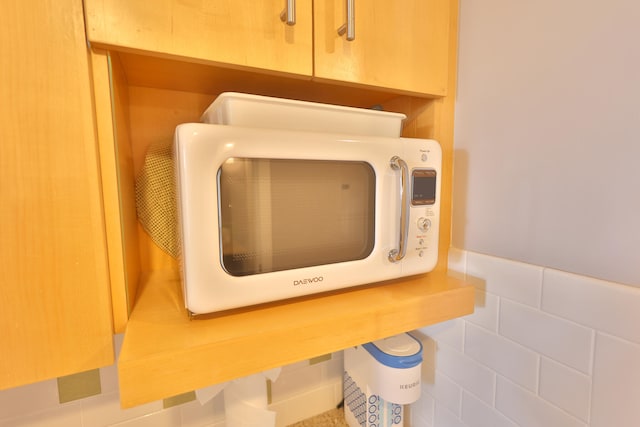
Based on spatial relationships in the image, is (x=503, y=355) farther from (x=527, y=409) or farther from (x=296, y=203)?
(x=296, y=203)

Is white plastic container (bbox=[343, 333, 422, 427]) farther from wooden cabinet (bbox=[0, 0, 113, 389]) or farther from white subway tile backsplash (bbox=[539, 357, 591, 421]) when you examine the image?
wooden cabinet (bbox=[0, 0, 113, 389])

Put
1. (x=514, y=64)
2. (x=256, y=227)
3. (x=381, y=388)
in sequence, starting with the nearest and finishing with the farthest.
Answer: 1. (x=256, y=227)
2. (x=514, y=64)
3. (x=381, y=388)

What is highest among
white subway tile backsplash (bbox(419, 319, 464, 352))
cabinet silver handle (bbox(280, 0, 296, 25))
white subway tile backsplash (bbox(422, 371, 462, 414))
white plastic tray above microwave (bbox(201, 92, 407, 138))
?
cabinet silver handle (bbox(280, 0, 296, 25))

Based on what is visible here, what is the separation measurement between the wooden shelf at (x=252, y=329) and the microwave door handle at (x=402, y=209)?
0.08m

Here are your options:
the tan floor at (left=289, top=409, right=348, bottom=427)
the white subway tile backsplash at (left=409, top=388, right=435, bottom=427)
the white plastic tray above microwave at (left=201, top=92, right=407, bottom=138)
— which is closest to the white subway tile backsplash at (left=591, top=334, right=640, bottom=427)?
the white subway tile backsplash at (left=409, top=388, right=435, bottom=427)

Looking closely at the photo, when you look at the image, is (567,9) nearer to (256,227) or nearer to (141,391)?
(256,227)

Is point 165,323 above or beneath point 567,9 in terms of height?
beneath

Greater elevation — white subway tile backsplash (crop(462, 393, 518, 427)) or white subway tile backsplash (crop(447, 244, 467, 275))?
white subway tile backsplash (crop(447, 244, 467, 275))

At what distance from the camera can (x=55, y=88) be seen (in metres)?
0.38

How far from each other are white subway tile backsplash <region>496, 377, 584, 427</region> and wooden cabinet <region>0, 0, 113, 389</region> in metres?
0.76

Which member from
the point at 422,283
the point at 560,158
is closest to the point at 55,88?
the point at 422,283

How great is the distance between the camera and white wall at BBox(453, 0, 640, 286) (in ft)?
1.51

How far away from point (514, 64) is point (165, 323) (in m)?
0.79

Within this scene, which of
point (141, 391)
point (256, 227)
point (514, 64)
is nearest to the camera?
point (141, 391)
